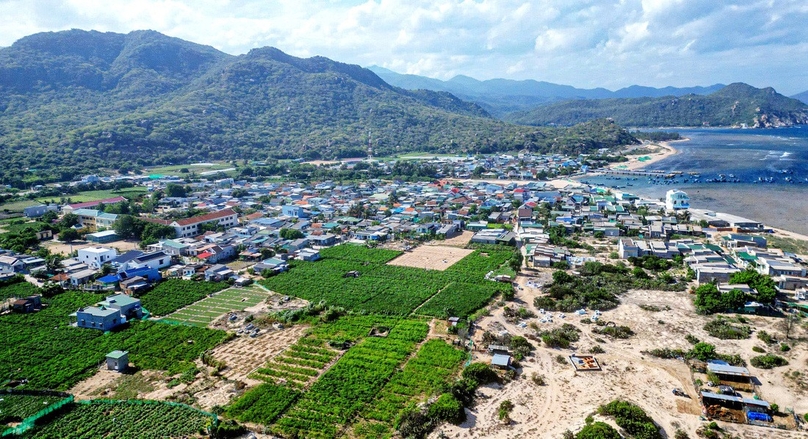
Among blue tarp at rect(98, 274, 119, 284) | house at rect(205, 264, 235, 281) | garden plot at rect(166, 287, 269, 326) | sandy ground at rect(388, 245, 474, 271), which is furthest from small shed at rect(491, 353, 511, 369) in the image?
blue tarp at rect(98, 274, 119, 284)

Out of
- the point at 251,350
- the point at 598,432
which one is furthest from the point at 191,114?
the point at 598,432

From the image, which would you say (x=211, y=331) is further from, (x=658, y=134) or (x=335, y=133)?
(x=658, y=134)

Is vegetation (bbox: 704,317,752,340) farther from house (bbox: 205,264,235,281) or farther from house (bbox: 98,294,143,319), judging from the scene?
house (bbox: 98,294,143,319)

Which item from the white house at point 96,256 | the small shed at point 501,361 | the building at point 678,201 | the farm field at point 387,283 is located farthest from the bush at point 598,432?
the building at point 678,201

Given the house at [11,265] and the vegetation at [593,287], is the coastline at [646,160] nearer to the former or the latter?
the vegetation at [593,287]

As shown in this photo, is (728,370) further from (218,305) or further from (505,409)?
(218,305)
